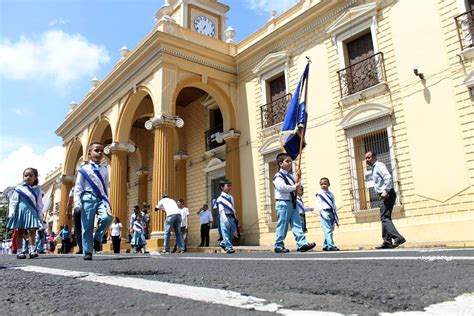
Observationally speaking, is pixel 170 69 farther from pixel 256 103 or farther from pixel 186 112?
pixel 186 112

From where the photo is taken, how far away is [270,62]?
16062 mm

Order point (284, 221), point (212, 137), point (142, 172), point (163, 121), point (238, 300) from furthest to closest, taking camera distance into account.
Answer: point (142, 172) → point (212, 137) → point (163, 121) → point (284, 221) → point (238, 300)

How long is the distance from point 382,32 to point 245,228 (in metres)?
8.20

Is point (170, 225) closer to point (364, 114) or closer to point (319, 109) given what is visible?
point (319, 109)

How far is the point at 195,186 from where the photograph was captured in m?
19.3

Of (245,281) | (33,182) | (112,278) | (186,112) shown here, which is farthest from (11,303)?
(186,112)

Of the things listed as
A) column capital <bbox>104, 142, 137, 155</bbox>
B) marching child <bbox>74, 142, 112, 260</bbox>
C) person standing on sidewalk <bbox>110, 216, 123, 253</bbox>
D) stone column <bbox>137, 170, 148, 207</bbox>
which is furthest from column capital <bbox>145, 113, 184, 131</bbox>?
marching child <bbox>74, 142, 112, 260</bbox>

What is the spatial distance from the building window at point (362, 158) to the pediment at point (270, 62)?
438cm

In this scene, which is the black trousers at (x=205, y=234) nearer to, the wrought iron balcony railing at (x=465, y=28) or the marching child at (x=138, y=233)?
the marching child at (x=138, y=233)

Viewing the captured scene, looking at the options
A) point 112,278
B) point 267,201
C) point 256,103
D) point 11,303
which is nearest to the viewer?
point 11,303

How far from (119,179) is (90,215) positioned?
1227cm

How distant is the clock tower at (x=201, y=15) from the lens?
19266 millimetres

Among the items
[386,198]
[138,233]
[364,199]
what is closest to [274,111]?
[364,199]

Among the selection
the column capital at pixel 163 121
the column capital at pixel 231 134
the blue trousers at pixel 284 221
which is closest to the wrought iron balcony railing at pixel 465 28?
the blue trousers at pixel 284 221
